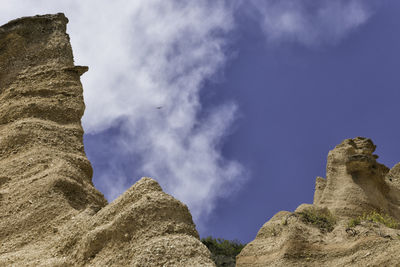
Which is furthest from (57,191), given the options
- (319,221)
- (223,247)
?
(223,247)

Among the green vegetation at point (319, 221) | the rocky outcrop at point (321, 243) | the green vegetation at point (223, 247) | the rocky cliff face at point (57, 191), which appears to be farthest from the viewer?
the green vegetation at point (223, 247)

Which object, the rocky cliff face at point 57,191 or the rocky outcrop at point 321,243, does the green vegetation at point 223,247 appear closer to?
the rocky outcrop at point 321,243

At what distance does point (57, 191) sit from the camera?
9.84 metres

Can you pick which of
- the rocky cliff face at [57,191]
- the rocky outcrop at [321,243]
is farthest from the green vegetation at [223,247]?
the rocky cliff face at [57,191]

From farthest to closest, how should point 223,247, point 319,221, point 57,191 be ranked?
point 223,247, point 319,221, point 57,191

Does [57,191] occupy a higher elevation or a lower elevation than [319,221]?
lower

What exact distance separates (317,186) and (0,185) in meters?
19.1

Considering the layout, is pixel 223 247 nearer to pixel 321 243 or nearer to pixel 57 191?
pixel 321 243

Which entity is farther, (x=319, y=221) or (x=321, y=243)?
(x=319, y=221)

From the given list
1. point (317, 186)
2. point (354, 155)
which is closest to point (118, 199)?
point (354, 155)

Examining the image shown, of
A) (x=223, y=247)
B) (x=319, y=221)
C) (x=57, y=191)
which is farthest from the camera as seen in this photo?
(x=223, y=247)

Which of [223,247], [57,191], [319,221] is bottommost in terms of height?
[57,191]

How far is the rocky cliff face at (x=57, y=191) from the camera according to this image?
7492 mm

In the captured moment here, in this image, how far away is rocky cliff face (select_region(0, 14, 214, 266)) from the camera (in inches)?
295
